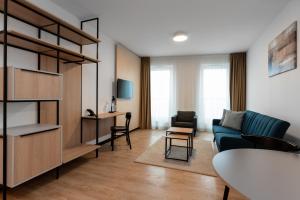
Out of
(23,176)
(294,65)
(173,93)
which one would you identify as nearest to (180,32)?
(294,65)

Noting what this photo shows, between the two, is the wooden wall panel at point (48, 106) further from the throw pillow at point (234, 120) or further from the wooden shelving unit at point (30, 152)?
the throw pillow at point (234, 120)

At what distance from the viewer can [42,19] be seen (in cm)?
240

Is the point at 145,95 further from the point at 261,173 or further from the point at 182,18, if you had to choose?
the point at 261,173

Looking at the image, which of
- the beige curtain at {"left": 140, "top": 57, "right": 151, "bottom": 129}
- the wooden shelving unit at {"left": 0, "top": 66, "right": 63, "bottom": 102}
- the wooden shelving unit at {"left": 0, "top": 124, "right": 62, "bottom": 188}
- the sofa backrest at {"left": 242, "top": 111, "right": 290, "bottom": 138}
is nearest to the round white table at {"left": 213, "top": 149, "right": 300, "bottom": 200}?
the sofa backrest at {"left": 242, "top": 111, "right": 290, "bottom": 138}

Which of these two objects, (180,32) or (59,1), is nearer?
(59,1)

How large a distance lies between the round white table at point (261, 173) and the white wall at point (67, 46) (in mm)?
2565

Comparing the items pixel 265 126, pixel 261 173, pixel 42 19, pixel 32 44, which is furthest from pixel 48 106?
pixel 265 126

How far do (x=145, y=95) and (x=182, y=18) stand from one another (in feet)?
11.6

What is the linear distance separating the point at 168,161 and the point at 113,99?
2256 mm

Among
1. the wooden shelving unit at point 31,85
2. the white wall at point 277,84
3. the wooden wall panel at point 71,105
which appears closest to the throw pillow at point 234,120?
the white wall at point 277,84

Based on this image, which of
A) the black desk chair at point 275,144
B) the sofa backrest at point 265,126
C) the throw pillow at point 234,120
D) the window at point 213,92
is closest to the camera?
the black desk chair at point 275,144

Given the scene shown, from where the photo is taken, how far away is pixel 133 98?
5.83 metres

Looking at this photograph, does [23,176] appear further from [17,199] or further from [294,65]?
[294,65]

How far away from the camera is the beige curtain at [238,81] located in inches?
214
